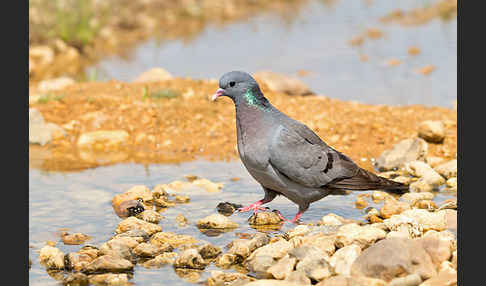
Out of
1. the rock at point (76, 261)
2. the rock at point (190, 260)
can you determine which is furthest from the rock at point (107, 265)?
the rock at point (190, 260)

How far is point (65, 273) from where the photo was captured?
5.12 meters

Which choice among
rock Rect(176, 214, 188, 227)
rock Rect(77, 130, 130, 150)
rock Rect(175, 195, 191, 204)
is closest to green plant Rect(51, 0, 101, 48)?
rock Rect(77, 130, 130, 150)

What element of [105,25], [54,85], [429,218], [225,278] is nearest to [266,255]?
[225,278]

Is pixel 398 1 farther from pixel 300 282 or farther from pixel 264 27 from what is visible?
pixel 300 282

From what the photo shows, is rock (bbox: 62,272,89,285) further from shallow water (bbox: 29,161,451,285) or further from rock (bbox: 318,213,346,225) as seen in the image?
rock (bbox: 318,213,346,225)

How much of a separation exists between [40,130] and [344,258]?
15.8 feet

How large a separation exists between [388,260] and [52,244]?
2.49 m

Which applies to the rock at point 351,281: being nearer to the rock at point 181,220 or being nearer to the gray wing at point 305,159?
the gray wing at point 305,159

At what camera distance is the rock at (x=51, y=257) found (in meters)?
5.17

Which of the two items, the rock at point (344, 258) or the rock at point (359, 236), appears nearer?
the rock at point (344, 258)

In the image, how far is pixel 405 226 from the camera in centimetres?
540

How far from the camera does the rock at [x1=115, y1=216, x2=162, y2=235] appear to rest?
584cm

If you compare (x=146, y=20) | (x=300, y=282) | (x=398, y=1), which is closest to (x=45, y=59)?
(x=146, y=20)

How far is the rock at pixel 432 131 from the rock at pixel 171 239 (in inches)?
134
